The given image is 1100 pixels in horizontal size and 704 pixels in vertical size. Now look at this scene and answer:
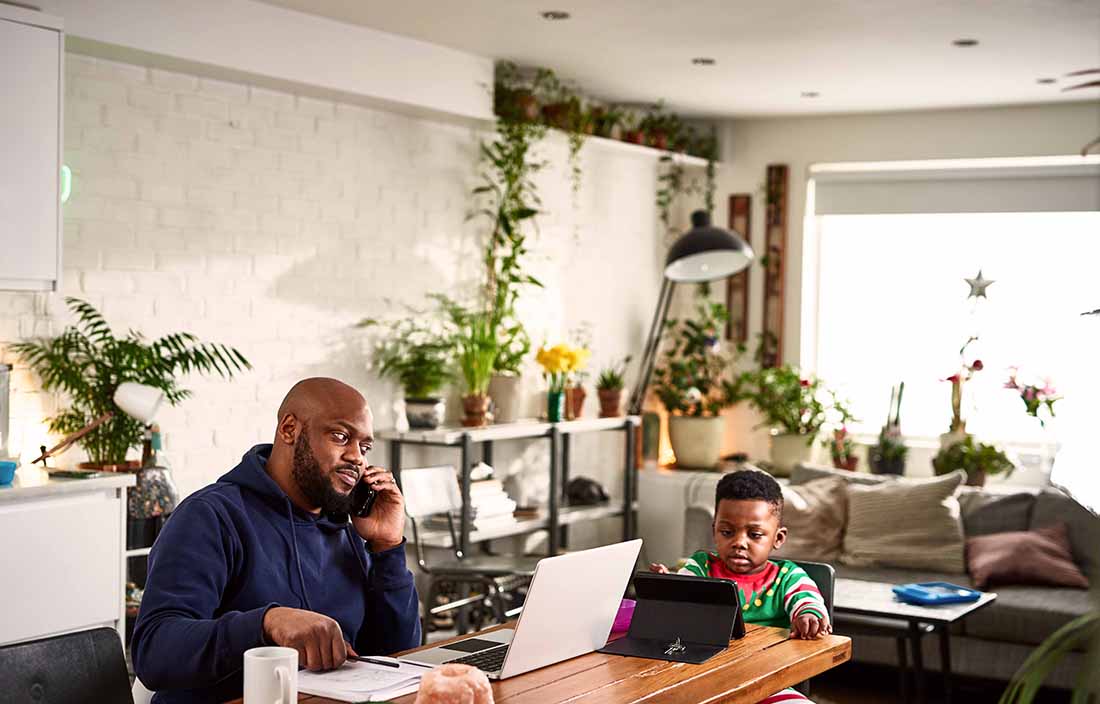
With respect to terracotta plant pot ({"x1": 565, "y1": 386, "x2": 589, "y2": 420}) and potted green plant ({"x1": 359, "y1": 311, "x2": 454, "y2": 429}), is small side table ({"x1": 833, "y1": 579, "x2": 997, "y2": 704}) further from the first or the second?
terracotta plant pot ({"x1": 565, "y1": 386, "x2": 589, "y2": 420})

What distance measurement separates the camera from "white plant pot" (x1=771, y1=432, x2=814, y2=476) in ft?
22.3

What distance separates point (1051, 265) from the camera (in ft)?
22.4

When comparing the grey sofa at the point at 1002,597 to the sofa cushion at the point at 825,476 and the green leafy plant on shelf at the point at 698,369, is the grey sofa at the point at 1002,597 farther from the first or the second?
the green leafy plant on shelf at the point at 698,369

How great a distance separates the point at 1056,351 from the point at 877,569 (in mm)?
1979

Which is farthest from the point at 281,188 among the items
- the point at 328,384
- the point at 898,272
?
the point at 898,272

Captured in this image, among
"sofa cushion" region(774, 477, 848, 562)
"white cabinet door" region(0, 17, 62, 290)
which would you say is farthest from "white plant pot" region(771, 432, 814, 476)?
"white cabinet door" region(0, 17, 62, 290)

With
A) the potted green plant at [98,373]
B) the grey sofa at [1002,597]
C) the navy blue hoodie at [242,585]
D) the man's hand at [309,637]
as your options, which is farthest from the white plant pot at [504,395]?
the man's hand at [309,637]

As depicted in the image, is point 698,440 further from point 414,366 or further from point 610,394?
point 414,366

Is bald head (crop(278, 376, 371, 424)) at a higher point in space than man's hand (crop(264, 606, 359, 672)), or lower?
higher

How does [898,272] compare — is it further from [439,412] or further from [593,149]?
→ [439,412]

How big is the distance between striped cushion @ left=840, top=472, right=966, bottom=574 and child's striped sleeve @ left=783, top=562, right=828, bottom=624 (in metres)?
2.50

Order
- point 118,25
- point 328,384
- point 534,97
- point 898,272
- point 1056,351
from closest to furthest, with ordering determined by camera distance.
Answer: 1. point 328,384
2. point 118,25
3. point 534,97
4. point 1056,351
5. point 898,272

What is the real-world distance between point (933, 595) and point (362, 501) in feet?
7.10

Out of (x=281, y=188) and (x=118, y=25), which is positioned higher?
(x=118, y=25)
